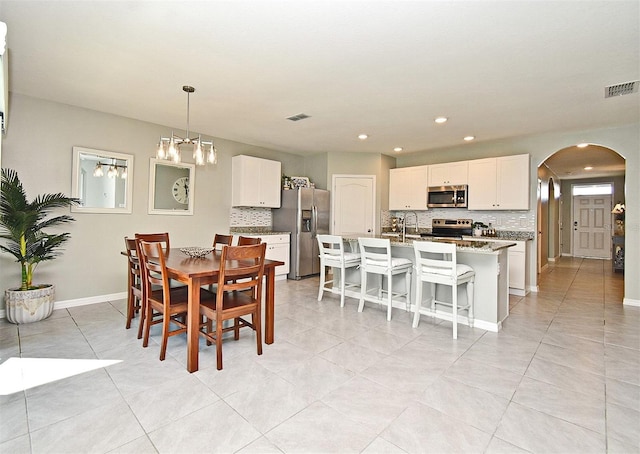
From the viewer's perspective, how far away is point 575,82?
305cm

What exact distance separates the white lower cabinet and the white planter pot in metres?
2.67

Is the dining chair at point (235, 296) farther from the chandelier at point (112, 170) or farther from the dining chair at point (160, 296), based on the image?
the chandelier at point (112, 170)

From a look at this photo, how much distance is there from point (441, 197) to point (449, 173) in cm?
45

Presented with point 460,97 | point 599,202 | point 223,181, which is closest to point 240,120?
Answer: point 223,181

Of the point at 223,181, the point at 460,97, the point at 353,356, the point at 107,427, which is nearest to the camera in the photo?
the point at 107,427

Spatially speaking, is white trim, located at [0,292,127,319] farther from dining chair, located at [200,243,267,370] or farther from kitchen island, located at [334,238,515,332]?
kitchen island, located at [334,238,515,332]

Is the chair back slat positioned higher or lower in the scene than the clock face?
lower

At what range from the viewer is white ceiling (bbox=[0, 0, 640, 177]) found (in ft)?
6.93

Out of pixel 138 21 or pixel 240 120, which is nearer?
pixel 138 21

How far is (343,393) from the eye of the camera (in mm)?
2102

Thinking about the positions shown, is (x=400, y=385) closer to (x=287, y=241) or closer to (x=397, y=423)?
(x=397, y=423)

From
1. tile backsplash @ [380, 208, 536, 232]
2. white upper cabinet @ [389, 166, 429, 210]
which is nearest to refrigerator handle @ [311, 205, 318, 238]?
tile backsplash @ [380, 208, 536, 232]

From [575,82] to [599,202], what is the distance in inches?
325

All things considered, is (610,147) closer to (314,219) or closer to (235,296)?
(314,219)
